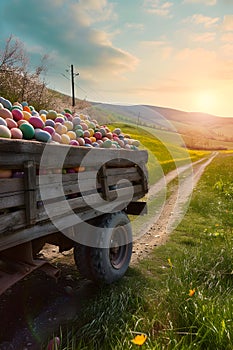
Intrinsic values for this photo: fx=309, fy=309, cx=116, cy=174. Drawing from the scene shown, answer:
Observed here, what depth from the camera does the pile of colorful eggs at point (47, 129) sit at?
277cm

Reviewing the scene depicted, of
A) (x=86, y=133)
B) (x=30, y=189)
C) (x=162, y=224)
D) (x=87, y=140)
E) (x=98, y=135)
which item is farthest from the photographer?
(x=162, y=224)

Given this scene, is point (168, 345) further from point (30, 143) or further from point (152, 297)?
point (30, 143)

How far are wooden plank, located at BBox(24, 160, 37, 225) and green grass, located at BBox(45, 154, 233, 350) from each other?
1008mm

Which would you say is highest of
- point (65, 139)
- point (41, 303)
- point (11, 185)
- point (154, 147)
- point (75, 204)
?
point (65, 139)

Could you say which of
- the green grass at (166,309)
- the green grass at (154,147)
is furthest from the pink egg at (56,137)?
the green grass at (154,147)

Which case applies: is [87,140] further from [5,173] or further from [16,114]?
A: [5,173]

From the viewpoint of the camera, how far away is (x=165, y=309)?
289cm

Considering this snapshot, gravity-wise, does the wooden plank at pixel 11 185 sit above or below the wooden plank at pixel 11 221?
above

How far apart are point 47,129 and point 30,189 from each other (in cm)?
90

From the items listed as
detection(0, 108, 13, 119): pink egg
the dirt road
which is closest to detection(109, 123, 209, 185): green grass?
the dirt road

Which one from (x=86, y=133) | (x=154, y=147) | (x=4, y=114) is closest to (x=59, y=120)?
(x=86, y=133)

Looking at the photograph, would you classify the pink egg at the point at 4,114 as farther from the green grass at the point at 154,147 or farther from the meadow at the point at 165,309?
the green grass at the point at 154,147

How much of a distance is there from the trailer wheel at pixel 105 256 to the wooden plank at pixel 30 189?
1175mm

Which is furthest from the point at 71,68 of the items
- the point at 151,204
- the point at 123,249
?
the point at 123,249
